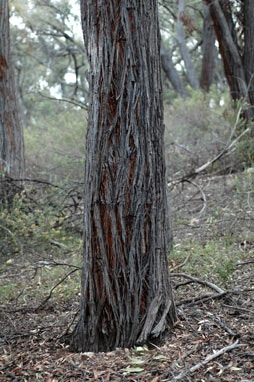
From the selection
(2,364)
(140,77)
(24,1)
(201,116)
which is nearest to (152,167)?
(140,77)

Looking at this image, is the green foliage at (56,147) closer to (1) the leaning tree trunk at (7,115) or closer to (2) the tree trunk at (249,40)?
(1) the leaning tree trunk at (7,115)

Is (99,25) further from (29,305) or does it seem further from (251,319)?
(29,305)

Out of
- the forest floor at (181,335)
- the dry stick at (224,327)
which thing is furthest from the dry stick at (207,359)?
the dry stick at (224,327)

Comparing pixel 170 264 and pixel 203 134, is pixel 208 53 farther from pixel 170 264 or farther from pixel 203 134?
pixel 170 264

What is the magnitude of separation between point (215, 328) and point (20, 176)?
517 cm

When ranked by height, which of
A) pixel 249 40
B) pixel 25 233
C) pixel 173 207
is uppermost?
pixel 249 40

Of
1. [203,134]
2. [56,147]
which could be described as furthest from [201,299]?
[56,147]

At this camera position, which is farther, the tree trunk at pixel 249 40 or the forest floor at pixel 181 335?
the tree trunk at pixel 249 40

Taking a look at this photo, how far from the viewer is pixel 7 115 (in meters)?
7.66

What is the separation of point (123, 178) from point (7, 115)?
5210mm

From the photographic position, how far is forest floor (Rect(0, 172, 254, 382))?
266 cm

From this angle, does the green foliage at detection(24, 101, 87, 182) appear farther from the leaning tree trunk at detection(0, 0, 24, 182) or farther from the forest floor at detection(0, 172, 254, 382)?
the forest floor at detection(0, 172, 254, 382)

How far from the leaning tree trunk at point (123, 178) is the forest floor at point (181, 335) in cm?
21

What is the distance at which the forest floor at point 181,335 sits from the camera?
2.66 meters
